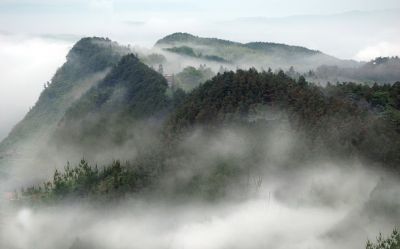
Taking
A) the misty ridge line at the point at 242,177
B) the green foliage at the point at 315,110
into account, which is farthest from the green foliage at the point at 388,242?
the green foliage at the point at 315,110

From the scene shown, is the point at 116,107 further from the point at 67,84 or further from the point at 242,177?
the point at 67,84

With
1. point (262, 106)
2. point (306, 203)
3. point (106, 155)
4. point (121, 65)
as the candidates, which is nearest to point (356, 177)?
point (306, 203)

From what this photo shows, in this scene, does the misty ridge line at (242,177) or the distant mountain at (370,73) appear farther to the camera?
the distant mountain at (370,73)

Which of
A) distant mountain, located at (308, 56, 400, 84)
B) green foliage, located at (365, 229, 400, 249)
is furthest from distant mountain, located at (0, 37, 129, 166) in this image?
green foliage, located at (365, 229, 400, 249)

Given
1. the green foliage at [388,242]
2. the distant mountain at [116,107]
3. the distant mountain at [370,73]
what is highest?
the distant mountain at [370,73]

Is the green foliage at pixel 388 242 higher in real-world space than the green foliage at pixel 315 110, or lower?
lower

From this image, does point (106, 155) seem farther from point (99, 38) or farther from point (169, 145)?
point (99, 38)

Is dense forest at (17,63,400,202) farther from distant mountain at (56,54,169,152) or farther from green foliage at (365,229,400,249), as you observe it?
distant mountain at (56,54,169,152)

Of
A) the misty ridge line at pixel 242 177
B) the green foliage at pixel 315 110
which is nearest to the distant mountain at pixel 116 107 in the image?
the misty ridge line at pixel 242 177

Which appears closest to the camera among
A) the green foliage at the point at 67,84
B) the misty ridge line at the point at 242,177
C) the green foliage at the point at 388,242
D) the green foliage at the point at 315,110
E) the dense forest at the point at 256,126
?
the green foliage at the point at 388,242

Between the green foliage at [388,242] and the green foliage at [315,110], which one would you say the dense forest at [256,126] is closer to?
the green foliage at [315,110]

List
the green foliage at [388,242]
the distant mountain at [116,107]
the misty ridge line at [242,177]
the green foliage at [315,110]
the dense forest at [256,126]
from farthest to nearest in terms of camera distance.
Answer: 1. the distant mountain at [116,107]
2. the dense forest at [256,126]
3. the green foliage at [315,110]
4. the misty ridge line at [242,177]
5. the green foliage at [388,242]

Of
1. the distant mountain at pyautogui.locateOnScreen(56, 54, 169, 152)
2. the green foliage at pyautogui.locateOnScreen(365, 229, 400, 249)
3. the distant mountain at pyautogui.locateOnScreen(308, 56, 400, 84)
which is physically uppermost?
the distant mountain at pyautogui.locateOnScreen(308, 56, 400, 84)
